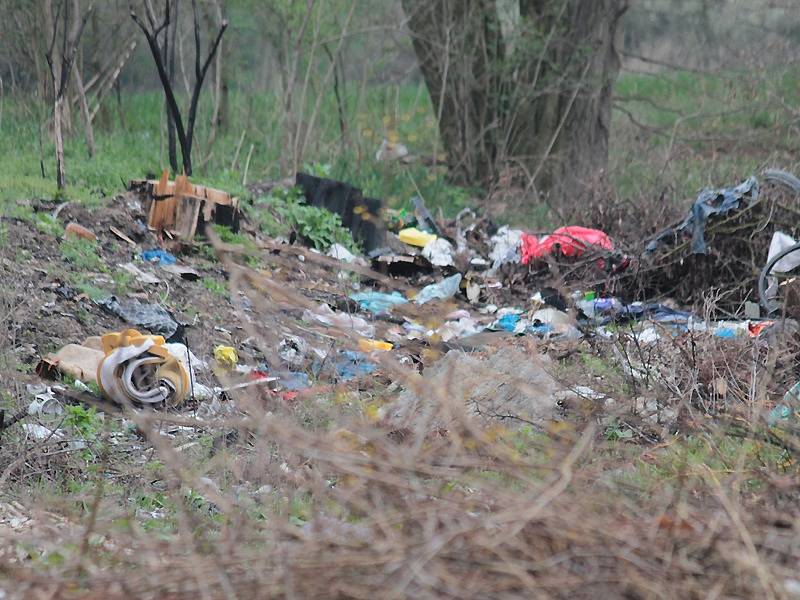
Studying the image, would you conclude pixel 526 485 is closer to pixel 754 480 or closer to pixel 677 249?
pixel 754 480

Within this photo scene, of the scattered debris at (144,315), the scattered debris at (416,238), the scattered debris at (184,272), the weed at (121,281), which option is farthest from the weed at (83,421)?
the scattered debris at (416,238)

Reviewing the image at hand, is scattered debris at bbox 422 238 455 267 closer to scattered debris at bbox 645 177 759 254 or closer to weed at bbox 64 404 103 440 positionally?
scattered debris at bbox 645 177 759 254

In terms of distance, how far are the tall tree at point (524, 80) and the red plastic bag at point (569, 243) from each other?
4393mm

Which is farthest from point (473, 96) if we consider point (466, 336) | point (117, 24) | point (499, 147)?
point (466, 336)

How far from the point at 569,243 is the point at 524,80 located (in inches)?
214

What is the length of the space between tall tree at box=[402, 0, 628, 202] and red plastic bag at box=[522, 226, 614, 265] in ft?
14.4

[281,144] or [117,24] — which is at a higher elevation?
[117,24]

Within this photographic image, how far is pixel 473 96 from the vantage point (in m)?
14.0

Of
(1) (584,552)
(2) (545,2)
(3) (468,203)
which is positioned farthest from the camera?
(2) (545,2)

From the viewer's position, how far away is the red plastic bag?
8703 millimetres

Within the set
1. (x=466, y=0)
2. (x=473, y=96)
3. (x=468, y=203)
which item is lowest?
(x=468, y=203)

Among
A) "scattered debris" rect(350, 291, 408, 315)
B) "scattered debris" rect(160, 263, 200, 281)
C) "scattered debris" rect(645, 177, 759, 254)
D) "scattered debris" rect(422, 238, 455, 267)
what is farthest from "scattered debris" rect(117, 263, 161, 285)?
"scattered debris" rect(645, 177, 759, 254)

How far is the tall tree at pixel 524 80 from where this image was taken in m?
13.5

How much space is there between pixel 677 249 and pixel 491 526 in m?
6.18
